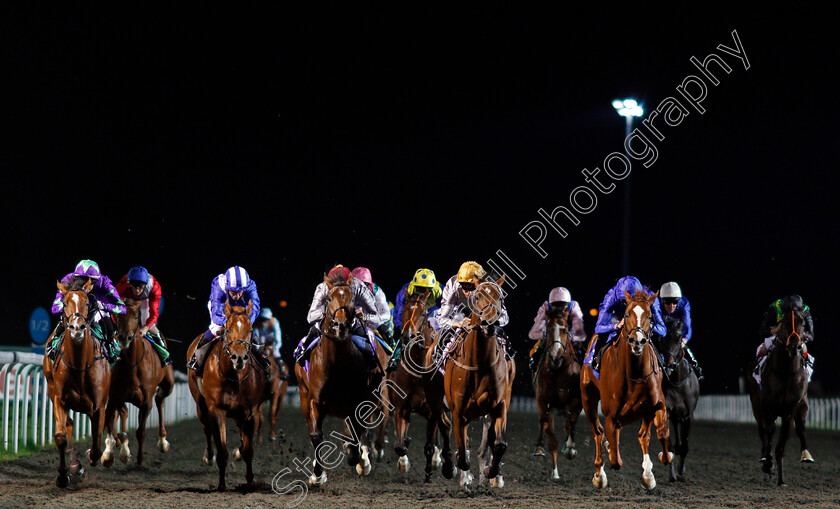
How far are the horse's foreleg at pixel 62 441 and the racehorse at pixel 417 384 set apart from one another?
3.50 m

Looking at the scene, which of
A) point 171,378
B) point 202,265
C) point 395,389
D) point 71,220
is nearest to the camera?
point 395,389

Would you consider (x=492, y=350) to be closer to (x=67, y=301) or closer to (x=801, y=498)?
(x=801, y=498)

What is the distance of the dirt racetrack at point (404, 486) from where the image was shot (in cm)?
862

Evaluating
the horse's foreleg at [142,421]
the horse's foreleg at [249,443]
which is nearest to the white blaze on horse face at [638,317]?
the horse's foreleg at [249,443]

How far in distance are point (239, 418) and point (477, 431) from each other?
1140 cm

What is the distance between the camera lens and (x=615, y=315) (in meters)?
11.3

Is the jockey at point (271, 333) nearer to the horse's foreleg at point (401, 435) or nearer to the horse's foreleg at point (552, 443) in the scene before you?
the horse's foreleg at point (401, 435)

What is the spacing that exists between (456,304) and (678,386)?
317cm

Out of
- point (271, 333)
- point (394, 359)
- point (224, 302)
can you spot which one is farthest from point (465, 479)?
point (271, 333)

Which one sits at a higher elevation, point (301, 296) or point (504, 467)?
point (301, 296)

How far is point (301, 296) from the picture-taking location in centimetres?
5250

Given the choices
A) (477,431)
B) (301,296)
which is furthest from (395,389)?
(301,296)

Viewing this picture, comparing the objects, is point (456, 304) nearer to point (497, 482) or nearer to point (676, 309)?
point (497, 482)

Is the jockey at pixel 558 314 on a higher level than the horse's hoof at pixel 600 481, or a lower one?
higher
